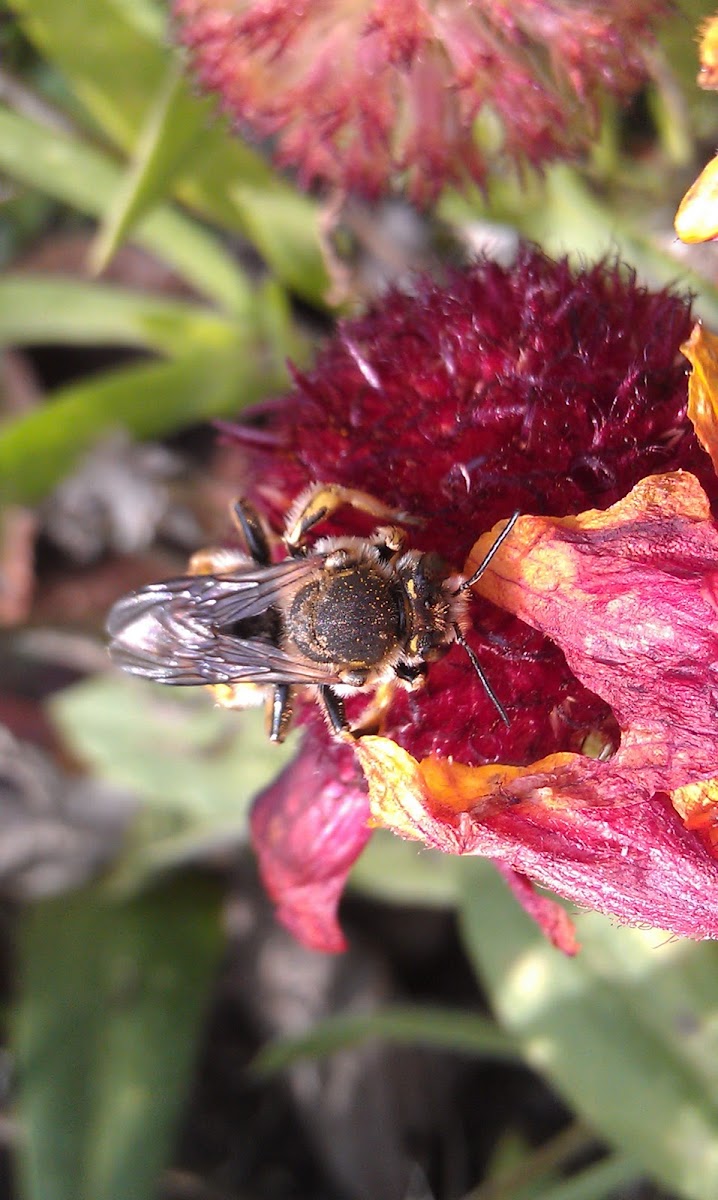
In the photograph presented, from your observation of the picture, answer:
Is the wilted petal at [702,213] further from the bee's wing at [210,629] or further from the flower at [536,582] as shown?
the bee's wing at [210,629]

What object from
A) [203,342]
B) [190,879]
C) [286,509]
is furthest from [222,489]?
[286,509]

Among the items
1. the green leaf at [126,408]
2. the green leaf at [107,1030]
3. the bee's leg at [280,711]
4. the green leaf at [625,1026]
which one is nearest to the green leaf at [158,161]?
the green leaf at [126,408]

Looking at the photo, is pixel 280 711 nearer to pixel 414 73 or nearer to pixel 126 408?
pixel 414 73

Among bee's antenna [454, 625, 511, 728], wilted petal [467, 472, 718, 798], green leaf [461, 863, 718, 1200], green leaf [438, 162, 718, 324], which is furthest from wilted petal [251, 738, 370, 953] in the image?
green leaf [438, 162, 718, 324]

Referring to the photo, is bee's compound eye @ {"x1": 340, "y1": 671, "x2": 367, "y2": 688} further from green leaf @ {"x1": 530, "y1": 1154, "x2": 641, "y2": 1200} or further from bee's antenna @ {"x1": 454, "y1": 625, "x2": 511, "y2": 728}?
green leaf @ {"x1": 530, "y1": 1154, "x2": 641, "y2": 1200}

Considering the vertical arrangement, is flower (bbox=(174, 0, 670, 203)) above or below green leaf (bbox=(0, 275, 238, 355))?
above

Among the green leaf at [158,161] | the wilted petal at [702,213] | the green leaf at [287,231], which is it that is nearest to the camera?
the wilted petal at [702,213]
